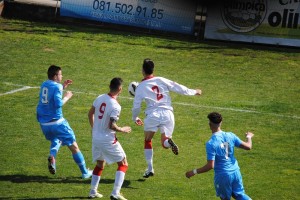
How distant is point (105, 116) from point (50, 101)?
5.75ft

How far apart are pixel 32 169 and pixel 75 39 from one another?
44.3ft

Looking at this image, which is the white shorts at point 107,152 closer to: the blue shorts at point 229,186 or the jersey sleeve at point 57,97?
the jersey sleeve at point 57,97

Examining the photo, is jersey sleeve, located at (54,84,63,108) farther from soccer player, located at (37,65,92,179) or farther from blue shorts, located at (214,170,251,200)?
blue shorts, located at (214,170,251,200)

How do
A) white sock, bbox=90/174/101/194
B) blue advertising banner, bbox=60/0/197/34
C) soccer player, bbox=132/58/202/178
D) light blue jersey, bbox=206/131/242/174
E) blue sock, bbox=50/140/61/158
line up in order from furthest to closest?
blue advertising banner, bbox=60/0/197/34
soccer player, bbox=132/58/202/178
blue sock, bbox=50/140/61/158
white sock, bbox=90/174/101/194
light blue jersey, bbox=206/131/242/174

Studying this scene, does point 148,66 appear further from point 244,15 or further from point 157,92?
point 244,15

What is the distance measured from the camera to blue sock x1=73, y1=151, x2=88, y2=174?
14.4m

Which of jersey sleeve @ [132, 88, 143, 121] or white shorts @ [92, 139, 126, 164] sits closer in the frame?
white shorts @ [92, 139, 126, 164]

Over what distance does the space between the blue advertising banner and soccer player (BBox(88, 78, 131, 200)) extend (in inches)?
664

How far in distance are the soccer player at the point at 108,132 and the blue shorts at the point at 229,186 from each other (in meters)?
2.15

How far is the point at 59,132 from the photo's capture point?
47.1ft

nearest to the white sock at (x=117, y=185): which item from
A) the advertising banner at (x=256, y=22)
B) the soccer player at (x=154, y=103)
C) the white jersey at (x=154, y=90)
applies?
the soccer player at (x=154, y=103)

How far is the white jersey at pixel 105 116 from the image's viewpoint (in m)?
13.0

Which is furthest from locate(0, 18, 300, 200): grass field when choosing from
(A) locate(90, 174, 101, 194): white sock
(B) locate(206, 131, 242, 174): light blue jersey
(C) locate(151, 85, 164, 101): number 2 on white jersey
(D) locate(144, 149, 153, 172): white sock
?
(B) locate(206, 131, 242, 174): light blue jersey

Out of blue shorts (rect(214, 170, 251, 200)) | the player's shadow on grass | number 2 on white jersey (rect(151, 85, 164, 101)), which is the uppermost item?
number 2 on white jersey (rect(151, 85, 164, 101))
